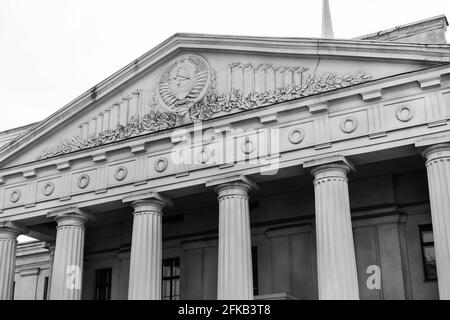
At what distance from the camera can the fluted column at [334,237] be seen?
22.5 meters

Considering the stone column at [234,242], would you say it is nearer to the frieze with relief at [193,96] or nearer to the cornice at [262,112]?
the cornice at [262,112]

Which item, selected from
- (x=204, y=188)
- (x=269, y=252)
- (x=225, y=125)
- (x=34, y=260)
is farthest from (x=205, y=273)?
(x=34, y=260)

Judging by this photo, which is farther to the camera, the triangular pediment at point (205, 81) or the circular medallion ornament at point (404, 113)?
the triangular pediment at point (205, 81)

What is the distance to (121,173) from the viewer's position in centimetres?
2803

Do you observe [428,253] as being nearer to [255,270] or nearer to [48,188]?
[255,270]

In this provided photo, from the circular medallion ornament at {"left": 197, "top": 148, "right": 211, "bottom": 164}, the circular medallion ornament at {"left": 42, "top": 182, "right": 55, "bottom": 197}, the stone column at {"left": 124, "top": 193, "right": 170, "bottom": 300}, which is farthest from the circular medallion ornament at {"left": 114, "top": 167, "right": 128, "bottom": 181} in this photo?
the circular medallion ornament at {"left": 197, "top": 148, "right": 211, "bottom": 164}

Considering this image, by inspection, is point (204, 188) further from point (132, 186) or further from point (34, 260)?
point (34, 260)

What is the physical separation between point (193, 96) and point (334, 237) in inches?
313

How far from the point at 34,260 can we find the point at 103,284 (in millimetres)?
6999

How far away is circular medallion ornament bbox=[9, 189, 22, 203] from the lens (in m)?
30.1

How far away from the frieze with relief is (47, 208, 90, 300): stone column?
9.12ft

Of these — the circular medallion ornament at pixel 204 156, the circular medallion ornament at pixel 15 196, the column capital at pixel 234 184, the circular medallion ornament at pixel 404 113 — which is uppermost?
the circular medallion ornament at pixel 404 113

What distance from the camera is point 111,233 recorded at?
33594mm

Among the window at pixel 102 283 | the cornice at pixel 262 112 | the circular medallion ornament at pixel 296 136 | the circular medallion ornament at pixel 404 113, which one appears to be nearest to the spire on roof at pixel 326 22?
the cornice at pixel 262 112
